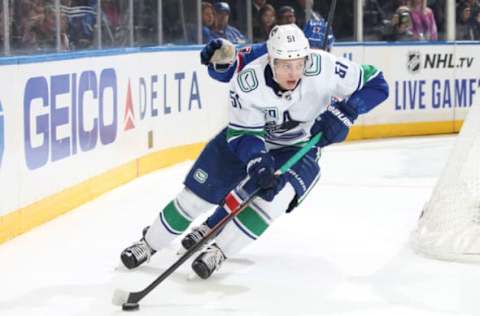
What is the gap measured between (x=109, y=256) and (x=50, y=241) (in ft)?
1.45

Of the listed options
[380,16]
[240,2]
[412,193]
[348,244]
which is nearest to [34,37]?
[348,244]

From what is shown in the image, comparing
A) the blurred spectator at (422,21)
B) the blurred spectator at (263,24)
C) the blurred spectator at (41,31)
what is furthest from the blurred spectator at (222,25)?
the blurred spectator at (41,31)

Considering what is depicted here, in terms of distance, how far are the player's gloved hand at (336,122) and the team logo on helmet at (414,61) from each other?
598 centimetres

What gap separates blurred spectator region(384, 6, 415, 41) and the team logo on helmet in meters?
0.18

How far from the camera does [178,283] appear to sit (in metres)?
4.48

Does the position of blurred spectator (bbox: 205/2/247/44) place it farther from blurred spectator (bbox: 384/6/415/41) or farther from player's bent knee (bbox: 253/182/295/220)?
player's bent knee (bbox: 253/182/295/220)

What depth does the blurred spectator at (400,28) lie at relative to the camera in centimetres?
1063

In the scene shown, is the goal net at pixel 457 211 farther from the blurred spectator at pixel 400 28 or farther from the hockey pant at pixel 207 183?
the blurred spectator at pixel 400 28

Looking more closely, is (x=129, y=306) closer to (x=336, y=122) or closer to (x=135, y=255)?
(x=135, y=255)

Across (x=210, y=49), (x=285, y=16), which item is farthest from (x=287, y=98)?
(x=285, y=16)

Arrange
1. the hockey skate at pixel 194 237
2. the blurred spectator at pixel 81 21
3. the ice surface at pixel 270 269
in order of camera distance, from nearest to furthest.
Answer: the ice surface at pixel 270 269 → the hockey skate at pixel 194 237 → the blurred spectator at pixel 81 21

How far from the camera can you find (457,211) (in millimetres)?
4945

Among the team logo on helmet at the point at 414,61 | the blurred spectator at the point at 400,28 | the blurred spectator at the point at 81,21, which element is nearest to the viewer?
the blurred spectator at the point at 81,21

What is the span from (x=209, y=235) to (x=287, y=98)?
0.59m
